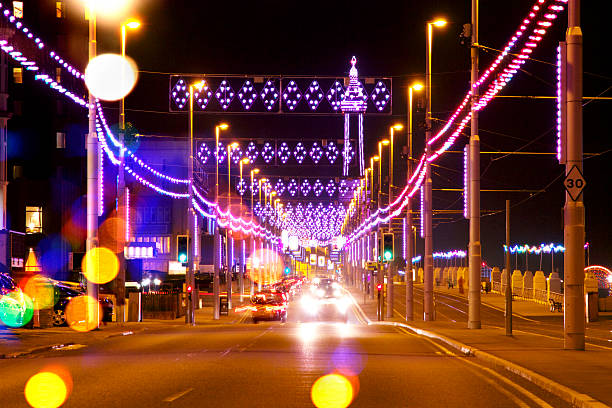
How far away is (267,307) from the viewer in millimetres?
51719

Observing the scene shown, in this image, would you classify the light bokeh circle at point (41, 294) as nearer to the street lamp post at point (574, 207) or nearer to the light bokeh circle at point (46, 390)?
the light bokeh circle at point (46, 390)

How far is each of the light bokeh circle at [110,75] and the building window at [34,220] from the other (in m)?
27.9

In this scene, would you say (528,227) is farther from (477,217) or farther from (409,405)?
(409,405)

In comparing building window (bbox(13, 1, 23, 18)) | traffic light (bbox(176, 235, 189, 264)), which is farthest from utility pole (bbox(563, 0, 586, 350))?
building window (bbox(13, 1, 23, 18))

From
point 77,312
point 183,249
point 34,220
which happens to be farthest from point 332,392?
point 34,220

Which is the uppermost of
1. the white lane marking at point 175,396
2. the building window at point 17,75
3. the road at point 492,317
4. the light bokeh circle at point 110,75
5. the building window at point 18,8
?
the building window at point 18,8

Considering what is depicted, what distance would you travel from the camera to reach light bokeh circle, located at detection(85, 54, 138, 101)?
102 ft

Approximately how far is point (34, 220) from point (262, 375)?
63.6 metres

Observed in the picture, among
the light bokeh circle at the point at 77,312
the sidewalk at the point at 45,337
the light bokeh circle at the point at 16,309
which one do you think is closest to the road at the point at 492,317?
the sidewalk at the point at 45,337

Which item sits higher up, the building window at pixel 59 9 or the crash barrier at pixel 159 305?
the building window at pixel 59 9

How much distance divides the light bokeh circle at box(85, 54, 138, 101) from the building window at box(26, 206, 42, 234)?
27.9 metres

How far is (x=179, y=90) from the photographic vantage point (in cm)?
4956

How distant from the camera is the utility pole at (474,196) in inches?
1222

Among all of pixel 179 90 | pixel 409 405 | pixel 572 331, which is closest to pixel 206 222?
pixel 179 90
